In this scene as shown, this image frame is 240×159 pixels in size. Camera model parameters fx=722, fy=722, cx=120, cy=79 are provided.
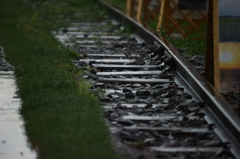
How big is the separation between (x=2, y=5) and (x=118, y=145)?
14542mm

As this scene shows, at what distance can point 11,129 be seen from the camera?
→ 19.7 ft

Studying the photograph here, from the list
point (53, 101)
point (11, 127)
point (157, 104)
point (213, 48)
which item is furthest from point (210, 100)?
point (11, 127)

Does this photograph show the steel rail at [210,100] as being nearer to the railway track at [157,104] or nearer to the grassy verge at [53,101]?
the railway track at [157,104]

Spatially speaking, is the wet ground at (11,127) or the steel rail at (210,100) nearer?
the wet ground at (11,127)

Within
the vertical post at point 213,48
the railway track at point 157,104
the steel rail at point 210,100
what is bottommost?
the railway track at point 157,104

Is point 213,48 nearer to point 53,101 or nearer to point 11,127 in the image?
point 53,101

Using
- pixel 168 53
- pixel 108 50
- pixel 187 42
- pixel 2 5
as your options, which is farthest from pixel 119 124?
pixel 2 5

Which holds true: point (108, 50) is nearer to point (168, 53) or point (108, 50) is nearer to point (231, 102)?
point (168, 53)

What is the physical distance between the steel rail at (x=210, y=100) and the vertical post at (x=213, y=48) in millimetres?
136

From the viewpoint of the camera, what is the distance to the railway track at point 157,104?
558cm

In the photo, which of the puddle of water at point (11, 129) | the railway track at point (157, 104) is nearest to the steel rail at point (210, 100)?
the railway track at point (157, 104)

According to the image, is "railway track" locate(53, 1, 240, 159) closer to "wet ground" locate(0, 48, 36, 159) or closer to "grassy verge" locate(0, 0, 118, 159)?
"grassy verge" locate(0, 0, 118, 159)

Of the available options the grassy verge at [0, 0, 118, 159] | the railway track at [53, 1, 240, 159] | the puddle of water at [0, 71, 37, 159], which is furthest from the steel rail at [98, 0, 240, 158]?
the puddle of water at [0, 71, 37, 159]

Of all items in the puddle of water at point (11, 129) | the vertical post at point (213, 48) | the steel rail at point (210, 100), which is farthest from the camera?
the vertical post at point (213, 48)
